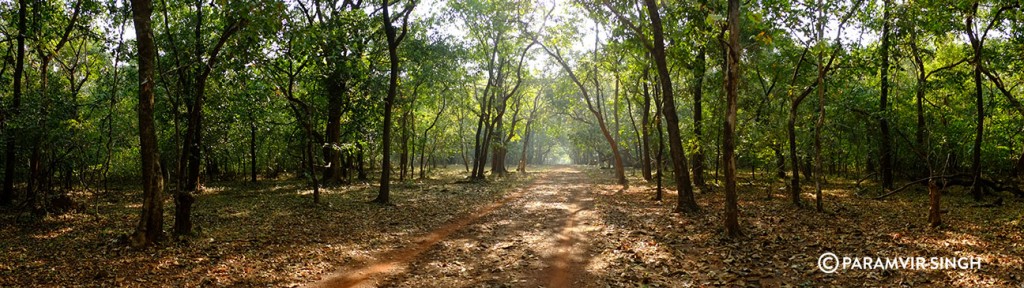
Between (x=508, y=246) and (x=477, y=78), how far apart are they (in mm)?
21728

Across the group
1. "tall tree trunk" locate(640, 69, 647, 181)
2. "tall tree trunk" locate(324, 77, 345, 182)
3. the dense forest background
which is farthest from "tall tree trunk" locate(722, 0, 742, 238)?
"tall tree trunk" locate(324, 77, 345, 182)

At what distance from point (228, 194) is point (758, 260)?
68.3ft

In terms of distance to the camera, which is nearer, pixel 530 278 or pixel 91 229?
pixel 530 278

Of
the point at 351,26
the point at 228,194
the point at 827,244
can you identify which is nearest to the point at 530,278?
the point at 827,244

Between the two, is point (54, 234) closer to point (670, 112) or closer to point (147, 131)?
point (147, 131)

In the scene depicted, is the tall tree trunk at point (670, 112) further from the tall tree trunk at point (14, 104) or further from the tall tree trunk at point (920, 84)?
the tall tree trunk at point (14, 104)

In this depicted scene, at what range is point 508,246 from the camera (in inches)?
412

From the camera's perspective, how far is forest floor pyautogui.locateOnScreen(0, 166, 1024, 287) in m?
7.71

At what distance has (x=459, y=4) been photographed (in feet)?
85.4

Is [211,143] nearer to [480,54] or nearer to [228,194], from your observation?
[228,194]

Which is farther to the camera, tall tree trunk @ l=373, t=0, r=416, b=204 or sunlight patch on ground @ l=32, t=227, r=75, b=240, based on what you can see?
tall tree trunk @ l=373, t=0, r=416, b=204

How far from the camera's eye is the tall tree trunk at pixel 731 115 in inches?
400

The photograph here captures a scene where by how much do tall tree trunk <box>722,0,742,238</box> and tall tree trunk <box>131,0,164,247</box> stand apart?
1151cm

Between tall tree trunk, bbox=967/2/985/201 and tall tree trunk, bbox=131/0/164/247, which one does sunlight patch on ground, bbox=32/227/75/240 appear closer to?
tall tree trunk, bbox=131/0/164/247
